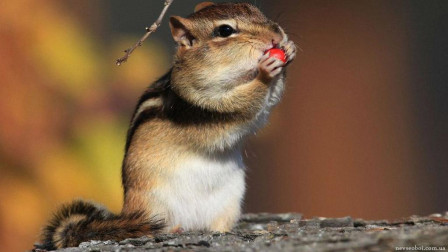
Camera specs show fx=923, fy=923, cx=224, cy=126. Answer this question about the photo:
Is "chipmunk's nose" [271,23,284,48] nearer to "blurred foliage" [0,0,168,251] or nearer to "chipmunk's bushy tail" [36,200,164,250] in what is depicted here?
"chipmunk's bushy tail" [36,200,164,250]

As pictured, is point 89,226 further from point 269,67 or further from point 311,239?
point 311,239

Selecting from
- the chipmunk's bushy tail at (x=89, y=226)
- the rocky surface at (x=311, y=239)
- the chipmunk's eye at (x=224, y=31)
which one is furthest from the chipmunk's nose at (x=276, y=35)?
the chipmunk's bushy tail at (x=89, y=226)

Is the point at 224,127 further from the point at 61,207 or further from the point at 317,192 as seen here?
the point at 317,192

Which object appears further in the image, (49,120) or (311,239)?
(49,120)

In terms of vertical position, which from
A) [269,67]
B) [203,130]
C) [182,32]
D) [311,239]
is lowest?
[311,239]

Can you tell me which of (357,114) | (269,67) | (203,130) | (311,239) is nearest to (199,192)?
(203,130)

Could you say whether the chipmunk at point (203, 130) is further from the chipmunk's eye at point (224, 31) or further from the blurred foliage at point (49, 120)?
the blurred foliage at point (49, 120)
